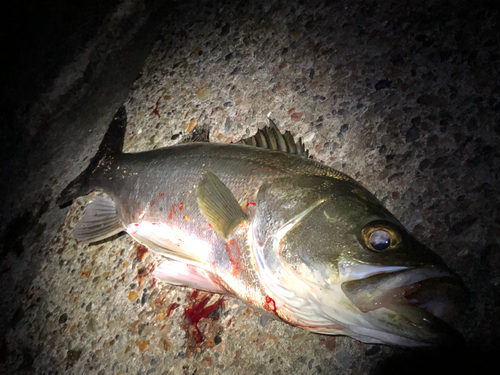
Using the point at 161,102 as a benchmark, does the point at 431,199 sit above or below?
below

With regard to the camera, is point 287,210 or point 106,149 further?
point 106,149

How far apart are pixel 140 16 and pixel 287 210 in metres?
3.65

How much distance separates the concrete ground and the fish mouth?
0.39 metres

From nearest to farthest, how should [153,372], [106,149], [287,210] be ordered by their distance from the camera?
1. [287,210]
2. [153,372]
3. [106,149]

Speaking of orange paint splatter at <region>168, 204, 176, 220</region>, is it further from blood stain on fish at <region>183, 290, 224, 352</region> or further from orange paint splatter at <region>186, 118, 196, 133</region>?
orange paint splatter at <region>186, 118, 196, 133</region>

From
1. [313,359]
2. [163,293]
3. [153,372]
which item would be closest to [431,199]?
[313,359]

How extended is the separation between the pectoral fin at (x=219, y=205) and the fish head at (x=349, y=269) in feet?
0.41

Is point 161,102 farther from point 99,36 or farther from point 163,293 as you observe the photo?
point 163,293

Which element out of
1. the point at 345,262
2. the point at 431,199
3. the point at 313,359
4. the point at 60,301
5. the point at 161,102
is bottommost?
the point at 313,359

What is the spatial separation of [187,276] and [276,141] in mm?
967

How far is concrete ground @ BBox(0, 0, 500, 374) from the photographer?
59.9 inches

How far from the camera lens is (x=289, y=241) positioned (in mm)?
1277

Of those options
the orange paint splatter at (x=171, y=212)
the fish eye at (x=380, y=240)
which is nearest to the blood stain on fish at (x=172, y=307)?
the orange paint splatter at (x=171, y=212)

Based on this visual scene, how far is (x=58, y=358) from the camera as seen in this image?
86.9 inches
